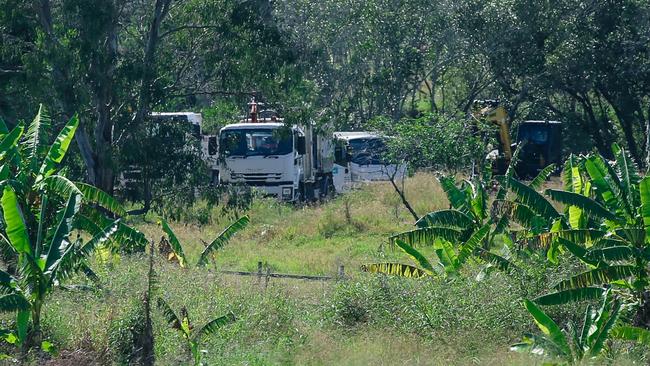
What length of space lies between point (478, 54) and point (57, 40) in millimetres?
23035

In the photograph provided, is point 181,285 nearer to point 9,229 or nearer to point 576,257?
point 9,229

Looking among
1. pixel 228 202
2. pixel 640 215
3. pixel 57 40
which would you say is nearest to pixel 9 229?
pixel 640 215

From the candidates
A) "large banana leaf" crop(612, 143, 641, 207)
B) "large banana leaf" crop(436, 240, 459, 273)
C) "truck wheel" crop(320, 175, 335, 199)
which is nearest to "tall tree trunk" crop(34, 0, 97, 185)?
"large banana leaf" crop(436, 240, 459, 273)

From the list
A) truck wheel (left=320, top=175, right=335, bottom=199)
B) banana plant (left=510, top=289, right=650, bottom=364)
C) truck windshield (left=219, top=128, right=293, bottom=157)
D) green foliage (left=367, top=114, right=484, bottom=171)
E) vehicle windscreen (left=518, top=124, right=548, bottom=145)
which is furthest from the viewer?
vehicle windscreen (left=518, top=124, right=548, bottom=145)

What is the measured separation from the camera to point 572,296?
11359 millimetres

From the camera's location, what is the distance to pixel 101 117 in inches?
824

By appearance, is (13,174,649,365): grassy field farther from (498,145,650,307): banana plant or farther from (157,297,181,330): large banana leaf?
(498,145,650,307): banana plant

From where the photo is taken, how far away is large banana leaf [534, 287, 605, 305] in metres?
11.2

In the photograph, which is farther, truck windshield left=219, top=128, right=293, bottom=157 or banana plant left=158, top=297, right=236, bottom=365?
truck windshield left=219, top=128, right=293, bottom=157

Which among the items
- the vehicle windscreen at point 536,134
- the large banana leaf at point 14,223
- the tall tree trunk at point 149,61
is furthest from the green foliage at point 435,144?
the vehicle windscreen at point 536,134

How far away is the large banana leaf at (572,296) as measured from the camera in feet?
36.9

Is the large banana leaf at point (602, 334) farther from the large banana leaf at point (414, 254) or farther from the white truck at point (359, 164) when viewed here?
the white truck at point (359, 164)

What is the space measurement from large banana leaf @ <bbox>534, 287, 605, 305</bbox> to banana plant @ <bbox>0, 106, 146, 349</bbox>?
4.65m

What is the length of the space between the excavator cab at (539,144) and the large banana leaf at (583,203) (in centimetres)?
2798
